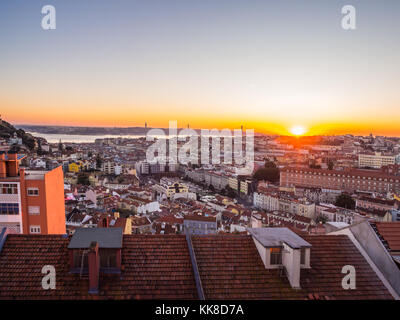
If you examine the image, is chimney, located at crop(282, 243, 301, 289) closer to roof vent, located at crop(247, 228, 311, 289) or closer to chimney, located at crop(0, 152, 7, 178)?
A: roof vent, located at crop(247, 228, 311, 289)

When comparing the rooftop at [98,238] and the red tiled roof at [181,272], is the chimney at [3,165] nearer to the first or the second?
the red tiled roof at [181,272]

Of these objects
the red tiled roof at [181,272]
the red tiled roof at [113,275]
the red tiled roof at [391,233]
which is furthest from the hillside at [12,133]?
the red tiled roof at [391,233]

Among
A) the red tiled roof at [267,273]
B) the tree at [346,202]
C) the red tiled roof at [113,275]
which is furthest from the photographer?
the tree at [346,202]

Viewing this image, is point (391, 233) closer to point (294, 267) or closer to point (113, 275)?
point (294, 267)

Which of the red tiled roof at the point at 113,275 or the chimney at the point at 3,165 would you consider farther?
the chimney at the point at 3,165

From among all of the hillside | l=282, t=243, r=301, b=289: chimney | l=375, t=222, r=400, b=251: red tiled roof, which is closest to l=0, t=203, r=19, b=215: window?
l=282, t=243, r=301, b=289: chimney
